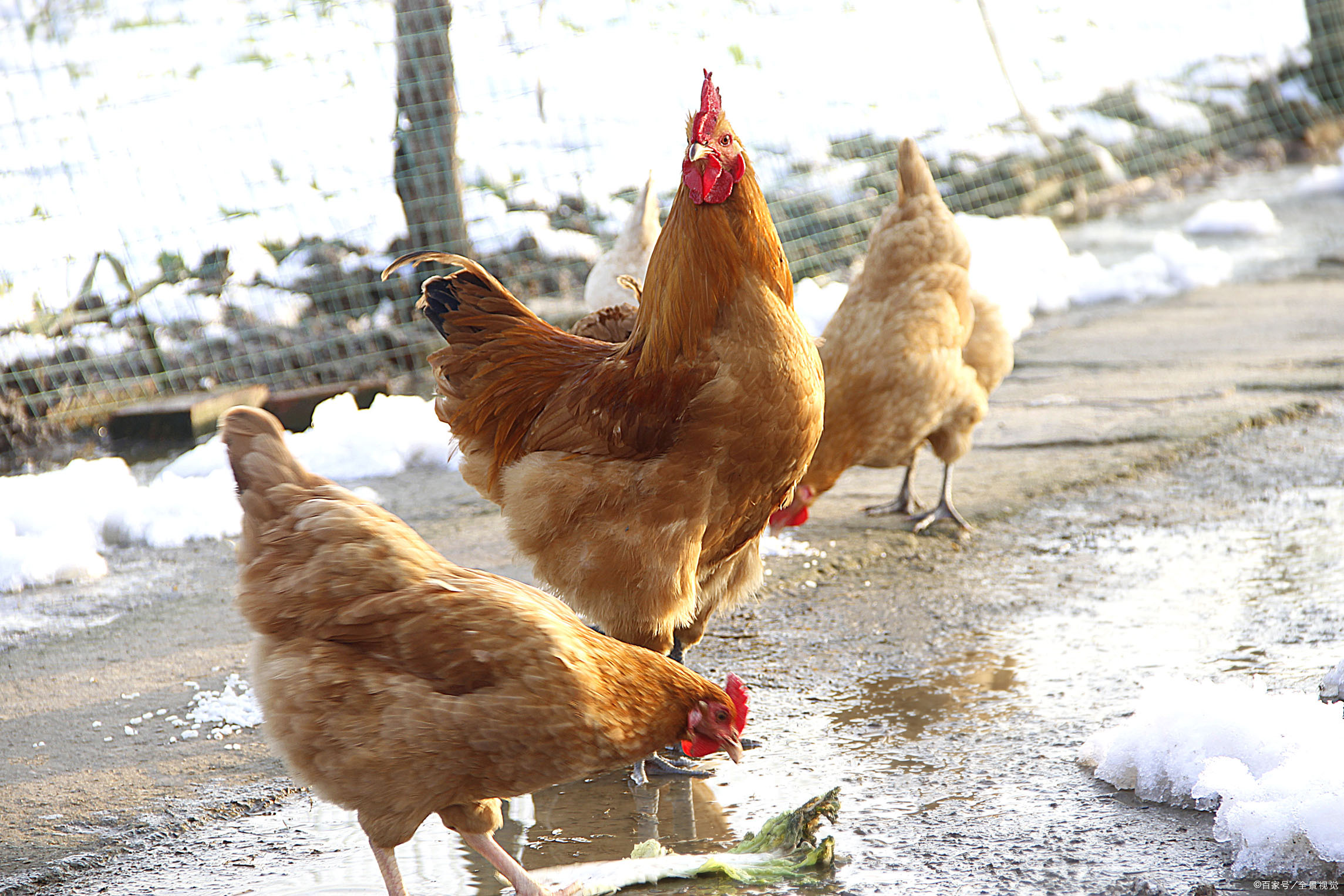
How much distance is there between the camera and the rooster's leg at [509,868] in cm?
274

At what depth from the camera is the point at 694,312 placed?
3.37 metres

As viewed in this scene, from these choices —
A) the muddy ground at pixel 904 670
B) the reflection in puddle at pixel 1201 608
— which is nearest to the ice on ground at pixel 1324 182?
the muddy ground at pixel 904 670

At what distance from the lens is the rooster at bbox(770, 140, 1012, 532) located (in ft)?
16.1

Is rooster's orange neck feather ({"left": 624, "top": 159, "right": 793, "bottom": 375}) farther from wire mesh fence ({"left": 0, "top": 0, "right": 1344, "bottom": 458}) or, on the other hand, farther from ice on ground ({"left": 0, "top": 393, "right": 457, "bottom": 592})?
wire mesh fence ({"left": 0, "top": 0, "right": 1344, "bottom": 458})

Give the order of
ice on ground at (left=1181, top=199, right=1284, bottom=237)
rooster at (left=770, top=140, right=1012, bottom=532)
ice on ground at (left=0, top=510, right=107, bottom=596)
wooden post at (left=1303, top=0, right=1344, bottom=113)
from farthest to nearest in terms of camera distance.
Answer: wooden post at (left=1303, top=0, right=1344, bottom=113)
ice on ground at (left=1181, top=199, right=1284, bottom=237)
rooster at (left=770, top=140, right=1012, bottom=532)
ice on ground at (left=0, top=510, right=107, bottom=596)

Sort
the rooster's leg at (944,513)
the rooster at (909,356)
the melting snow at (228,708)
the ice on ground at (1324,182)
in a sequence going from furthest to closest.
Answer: the ice on ground at (1324,182) → the rooster's leg at (944,513) → the rooster at (909,356) → the melting snow at (228,708)

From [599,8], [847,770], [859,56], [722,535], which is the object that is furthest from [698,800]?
[859,56]

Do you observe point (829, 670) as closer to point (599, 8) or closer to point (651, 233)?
point (651, 233)

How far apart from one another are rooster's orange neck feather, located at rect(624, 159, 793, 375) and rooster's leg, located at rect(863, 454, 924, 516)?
7.16 ft

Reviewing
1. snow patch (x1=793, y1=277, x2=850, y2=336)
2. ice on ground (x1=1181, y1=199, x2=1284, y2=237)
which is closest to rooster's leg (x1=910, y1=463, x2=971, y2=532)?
snow patch (x1=793, y1=277, x2=850, y2=336)

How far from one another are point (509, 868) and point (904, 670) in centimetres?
164

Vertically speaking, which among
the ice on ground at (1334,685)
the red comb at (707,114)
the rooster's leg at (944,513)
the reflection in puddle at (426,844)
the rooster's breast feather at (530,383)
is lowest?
the ice on ground at (1334,685)

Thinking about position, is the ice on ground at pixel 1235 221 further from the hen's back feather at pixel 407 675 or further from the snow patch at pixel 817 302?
the hen's back feather at pixel 407 675

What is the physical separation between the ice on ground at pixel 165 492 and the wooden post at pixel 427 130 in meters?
1.66
